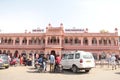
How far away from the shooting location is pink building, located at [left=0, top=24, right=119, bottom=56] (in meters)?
50.6

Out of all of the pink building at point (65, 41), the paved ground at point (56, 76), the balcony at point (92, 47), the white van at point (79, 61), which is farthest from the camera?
the pink building at point (65, 41)

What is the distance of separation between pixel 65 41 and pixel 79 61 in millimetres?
34549

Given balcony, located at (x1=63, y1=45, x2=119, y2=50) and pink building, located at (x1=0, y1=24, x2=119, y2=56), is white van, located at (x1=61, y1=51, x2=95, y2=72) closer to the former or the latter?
pink building, located at (x1=0, y1=24, x2=119, y2=56)

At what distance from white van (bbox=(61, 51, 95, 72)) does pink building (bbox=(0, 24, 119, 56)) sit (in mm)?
31023

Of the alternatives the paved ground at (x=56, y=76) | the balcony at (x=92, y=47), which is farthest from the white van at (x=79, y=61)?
the balcony at (x=92, y=47)

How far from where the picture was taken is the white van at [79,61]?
58.7 ft

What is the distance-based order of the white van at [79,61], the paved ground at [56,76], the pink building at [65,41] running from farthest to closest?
the pink building at [65,41] < the white van at [79,61] < the paved ground at [56,76]

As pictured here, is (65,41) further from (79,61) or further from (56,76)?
(56,76)

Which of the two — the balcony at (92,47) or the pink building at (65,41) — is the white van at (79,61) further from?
the balcony at (92,47)

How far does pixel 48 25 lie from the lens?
52562 mm

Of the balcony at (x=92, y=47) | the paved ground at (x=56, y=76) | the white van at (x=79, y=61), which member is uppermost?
the balcony at (x=92, y=47)

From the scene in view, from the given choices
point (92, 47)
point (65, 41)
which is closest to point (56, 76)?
point (92, 47)

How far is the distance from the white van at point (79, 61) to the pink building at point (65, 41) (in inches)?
1221

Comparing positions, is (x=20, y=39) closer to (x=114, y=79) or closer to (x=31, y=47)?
(x=31, y=47)
